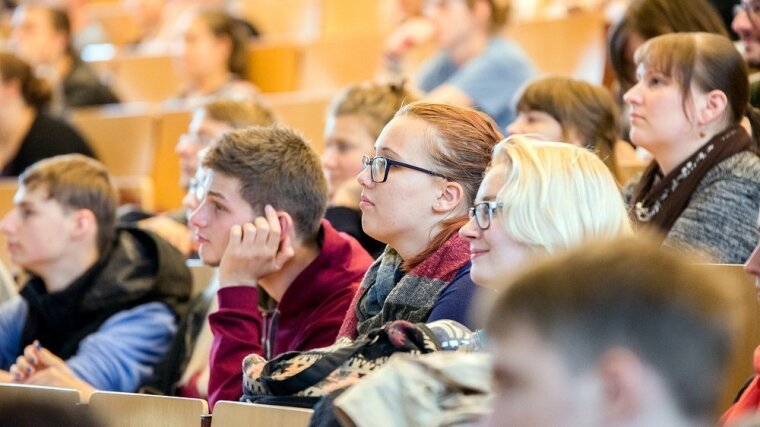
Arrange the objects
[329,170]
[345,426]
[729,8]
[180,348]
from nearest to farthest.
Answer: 1. [345,426]
2. [180,348]
3. [329,170]
4. [729,8]

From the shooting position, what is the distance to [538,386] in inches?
39.4

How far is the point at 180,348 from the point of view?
9.99ft

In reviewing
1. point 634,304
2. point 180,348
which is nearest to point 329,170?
point 180,348

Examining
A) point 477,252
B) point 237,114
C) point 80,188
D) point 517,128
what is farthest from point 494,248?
point 237,114

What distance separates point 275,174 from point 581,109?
2.81 ft

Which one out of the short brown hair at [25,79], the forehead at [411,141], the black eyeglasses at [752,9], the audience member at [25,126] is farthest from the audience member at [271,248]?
the short brown hair at [25,79]

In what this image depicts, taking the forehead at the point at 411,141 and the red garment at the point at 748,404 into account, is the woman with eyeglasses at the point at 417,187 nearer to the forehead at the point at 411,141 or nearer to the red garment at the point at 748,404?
the forehead at the point at 411,141

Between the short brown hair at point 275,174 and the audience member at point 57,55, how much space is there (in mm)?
3197

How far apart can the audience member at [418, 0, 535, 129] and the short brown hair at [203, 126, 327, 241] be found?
1311 mm

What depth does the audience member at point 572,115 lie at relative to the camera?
3.00 meters

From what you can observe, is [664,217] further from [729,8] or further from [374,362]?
[729,8]

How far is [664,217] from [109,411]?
4.08 ft

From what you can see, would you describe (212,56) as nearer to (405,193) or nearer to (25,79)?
(25,79)

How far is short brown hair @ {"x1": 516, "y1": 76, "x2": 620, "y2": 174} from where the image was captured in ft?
9.86
